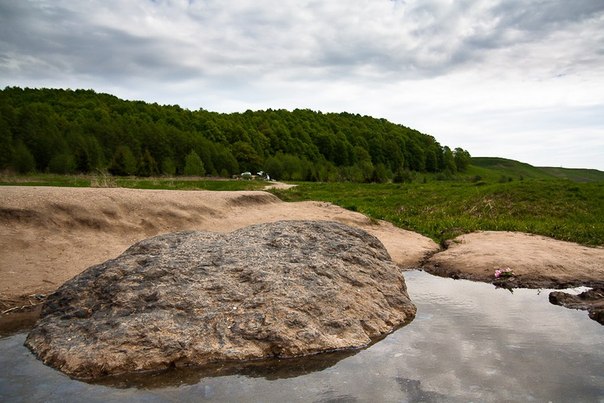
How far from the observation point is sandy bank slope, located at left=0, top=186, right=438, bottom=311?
9891 millimetres

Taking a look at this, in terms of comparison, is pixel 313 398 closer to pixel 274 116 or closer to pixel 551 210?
pixel 551 210

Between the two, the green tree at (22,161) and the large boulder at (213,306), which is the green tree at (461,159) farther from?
the large boulder at (213,306)

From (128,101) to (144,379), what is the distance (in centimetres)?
12950

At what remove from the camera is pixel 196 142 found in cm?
7881

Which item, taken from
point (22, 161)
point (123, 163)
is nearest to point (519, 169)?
point (123, 163)

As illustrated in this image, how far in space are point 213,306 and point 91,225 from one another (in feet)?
24.4

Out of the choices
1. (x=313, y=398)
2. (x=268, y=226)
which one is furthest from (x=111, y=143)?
(x=313, y=398)

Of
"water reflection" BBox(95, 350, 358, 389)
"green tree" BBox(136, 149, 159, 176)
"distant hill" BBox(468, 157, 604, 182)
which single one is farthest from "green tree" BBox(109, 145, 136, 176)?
"distant hill" BBox(468, 157, 604, 182)

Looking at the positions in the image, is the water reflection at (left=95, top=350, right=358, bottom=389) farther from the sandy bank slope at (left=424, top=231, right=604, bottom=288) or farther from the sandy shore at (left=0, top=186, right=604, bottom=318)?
the sandy bank slope at (left=424, top=231, right=604, bottom=288)

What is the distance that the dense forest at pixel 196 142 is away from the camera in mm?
53531

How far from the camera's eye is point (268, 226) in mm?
9844

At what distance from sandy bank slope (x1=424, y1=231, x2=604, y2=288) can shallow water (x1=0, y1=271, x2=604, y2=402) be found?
3181mm

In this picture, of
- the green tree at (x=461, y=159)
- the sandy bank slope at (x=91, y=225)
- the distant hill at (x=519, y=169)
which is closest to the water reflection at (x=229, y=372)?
the sandy bank slope at (x=91, y=225)

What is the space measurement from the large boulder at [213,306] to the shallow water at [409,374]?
11.7 inches
